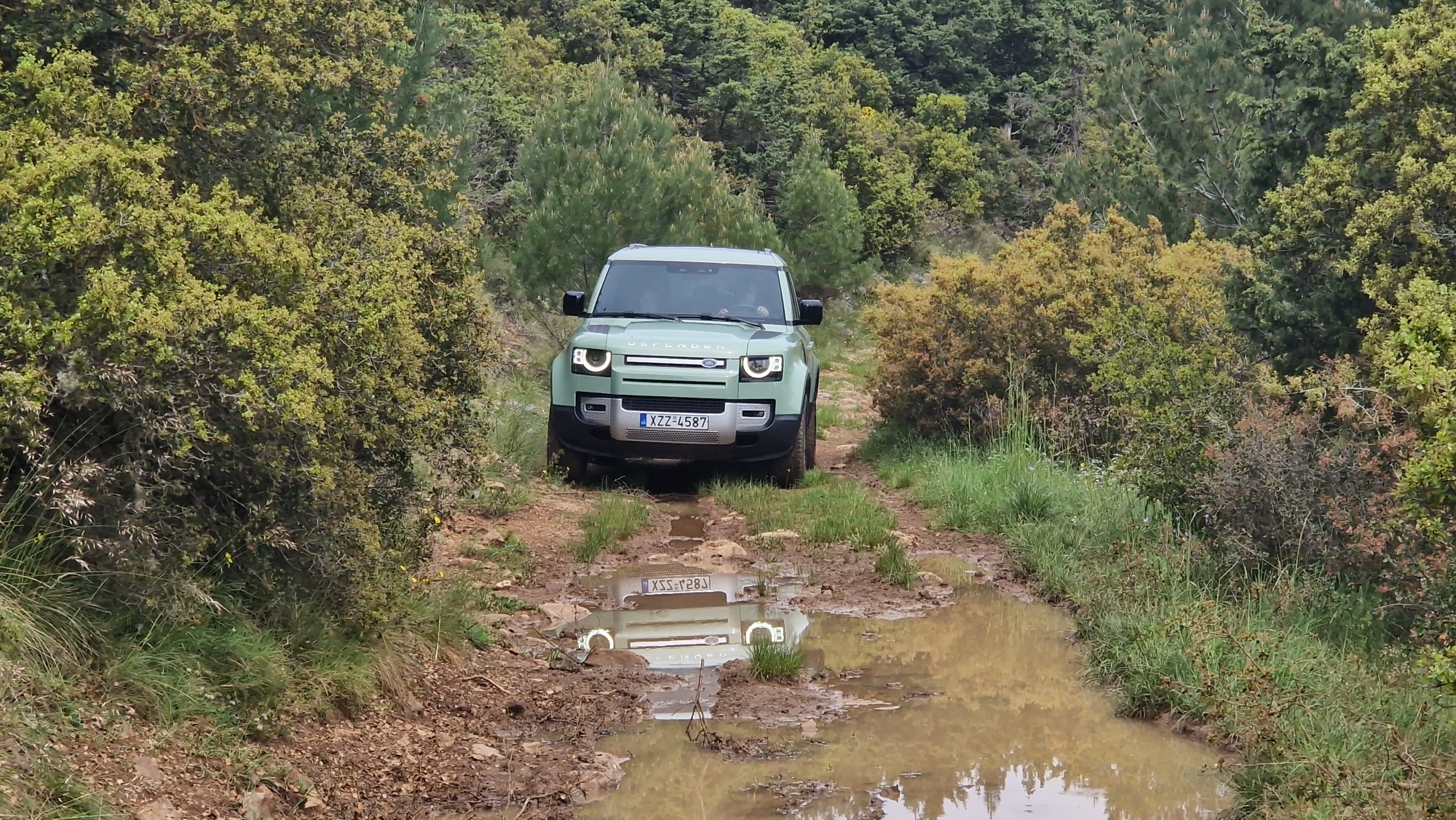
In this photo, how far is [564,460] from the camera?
36.6ft

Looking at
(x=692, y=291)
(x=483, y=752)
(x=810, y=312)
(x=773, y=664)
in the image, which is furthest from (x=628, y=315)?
(x=483, y=752)

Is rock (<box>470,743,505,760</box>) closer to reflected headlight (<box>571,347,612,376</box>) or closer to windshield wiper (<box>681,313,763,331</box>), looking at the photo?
reflected headlight (<box>571,347,612,376</box>)

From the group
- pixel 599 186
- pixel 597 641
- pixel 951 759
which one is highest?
pixel 599 186

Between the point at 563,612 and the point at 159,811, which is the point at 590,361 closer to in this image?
the point at 563,612

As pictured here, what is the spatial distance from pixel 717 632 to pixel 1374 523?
314 centimetres

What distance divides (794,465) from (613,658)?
4.48 metres

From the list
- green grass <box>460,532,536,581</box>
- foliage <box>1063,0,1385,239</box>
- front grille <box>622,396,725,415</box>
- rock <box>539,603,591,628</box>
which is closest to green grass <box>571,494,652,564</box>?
green grass <box>460,532,536,581</box>

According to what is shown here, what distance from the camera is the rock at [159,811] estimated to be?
414 centimetres

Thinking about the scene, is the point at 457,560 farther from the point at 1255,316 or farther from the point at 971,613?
the point at 1255,316

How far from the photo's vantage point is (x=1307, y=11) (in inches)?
677

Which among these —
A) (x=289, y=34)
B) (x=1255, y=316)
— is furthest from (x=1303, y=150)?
(x=289, y=34)

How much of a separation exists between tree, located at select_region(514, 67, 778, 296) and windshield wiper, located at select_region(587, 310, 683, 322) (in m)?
7.15

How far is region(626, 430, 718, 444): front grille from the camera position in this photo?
1059cm

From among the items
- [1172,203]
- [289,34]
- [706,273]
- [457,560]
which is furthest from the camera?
[1172,203]
